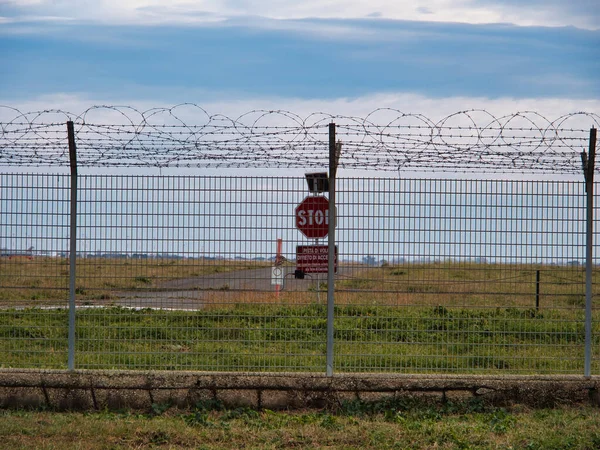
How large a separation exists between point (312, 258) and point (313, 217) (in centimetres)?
44

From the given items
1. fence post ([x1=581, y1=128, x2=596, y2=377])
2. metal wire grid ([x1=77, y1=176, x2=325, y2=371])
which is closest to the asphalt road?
metal wire grid ([x1=77, y1=176, x2=325, y2=371])

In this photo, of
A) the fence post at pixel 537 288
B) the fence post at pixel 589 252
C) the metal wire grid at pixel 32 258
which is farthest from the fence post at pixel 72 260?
the fence post at pixel 589 252

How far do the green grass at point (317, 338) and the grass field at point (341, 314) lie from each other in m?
0.02

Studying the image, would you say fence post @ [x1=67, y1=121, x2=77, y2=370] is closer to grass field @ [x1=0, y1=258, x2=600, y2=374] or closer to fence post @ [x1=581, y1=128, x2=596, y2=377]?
grass field @ [x1=0, y1=258, x2=600, y2=374]

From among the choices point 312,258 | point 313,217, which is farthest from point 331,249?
point 313,217

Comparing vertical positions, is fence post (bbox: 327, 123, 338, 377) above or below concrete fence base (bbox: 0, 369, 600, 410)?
above

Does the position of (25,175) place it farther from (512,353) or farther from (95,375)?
(512,353)

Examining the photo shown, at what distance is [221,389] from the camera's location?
772 cm

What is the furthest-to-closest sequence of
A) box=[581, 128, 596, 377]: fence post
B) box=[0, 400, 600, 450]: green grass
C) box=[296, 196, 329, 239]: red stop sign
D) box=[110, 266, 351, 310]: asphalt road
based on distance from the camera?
box=[581, 128, 596, 377]: fence post < box=[296, 196, 329, 239]: red stop sign < box=[110, 266, 351, 310]: asphalt road < box=[0, 400, 600, 450]: green grass

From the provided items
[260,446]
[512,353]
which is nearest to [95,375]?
[260,446]

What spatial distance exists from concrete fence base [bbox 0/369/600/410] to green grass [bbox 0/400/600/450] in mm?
114

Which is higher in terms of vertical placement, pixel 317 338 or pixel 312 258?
pixel 312 258

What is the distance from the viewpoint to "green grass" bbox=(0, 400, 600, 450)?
21.6 ft

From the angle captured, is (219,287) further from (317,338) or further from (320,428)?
(320,428)
